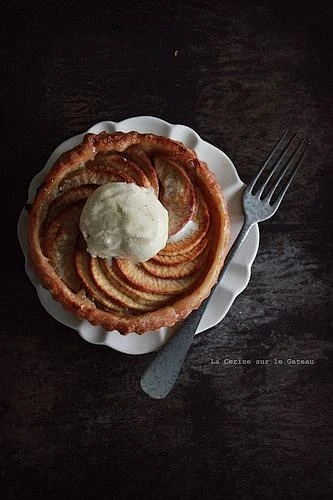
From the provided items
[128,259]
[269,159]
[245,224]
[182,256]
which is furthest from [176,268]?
[269,159]

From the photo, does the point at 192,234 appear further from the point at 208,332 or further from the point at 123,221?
the point at 208,332

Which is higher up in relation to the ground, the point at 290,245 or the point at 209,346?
the point at 290,245

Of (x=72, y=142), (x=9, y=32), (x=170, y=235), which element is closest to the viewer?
(x=170, y=235)

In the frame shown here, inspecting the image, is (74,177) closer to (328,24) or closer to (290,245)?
(290,245)

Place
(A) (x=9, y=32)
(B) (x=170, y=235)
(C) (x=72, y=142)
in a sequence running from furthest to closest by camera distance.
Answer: (A) (x=9, y=32)
(C) (x=72, y=142)
(B) (x=170, y=235)

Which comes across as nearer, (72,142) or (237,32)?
(72,142)

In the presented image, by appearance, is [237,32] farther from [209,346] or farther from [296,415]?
[296,415]

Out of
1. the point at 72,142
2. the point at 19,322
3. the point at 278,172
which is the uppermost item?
the point at 72,142

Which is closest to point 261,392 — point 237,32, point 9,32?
point 237,32
